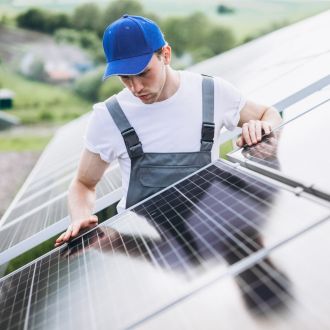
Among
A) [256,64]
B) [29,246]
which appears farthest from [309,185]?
[256,64]

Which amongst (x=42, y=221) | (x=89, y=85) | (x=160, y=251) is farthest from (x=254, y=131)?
(x=89, y=85)

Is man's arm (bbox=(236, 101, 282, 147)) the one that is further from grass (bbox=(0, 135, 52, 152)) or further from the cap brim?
grass (bbox=(0, 135, 52, 152))

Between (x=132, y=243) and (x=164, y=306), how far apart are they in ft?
2.07

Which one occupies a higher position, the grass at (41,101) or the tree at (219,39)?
the tree at (219,39)

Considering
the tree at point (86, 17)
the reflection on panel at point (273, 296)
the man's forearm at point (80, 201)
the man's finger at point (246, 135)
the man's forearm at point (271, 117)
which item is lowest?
the tree at point (86, 17)

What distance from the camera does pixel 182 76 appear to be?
113 inches

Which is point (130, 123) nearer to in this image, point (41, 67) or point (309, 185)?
point (309, 185)

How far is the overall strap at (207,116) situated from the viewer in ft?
9.06

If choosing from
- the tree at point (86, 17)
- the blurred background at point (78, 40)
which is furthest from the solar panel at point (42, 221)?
the tree at point (86, 17)

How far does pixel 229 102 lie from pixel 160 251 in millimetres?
1356

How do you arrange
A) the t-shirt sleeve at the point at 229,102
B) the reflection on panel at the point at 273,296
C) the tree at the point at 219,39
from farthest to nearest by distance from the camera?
1. the tree at the point at 219,39
2. the t-shirt sleeve at the point at 229,102
3. the reflection on panel at the point at 273,296

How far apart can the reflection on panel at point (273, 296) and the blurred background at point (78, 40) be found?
37.4 metres

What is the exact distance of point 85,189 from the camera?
2.95 meters

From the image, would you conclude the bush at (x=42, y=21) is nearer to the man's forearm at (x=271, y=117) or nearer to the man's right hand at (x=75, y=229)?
the man's forearm at (x=271, y=117)
